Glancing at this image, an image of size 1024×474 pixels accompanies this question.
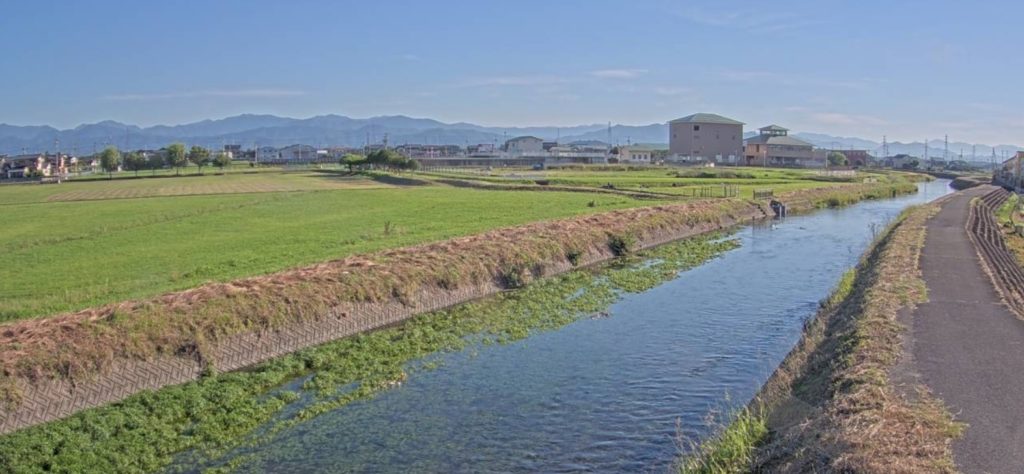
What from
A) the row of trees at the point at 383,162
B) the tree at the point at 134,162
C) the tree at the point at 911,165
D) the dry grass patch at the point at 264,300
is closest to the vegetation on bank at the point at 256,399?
the dry grass patch at the point at 264,300

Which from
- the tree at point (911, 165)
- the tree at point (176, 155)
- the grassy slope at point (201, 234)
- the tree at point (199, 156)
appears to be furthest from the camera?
the tree at point (911, 165)

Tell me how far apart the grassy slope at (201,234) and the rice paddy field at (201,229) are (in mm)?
52

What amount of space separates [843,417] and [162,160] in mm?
146007

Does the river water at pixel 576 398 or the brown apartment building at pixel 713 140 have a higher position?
the brown apartment building at pixel 713 140

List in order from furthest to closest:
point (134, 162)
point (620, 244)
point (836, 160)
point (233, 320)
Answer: point (836, 160)
point (134, 162)
point (620, 244)
point (233, 320)

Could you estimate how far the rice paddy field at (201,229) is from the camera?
65.7 ft

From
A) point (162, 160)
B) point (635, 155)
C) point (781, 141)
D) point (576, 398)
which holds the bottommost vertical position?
point (576, 398)

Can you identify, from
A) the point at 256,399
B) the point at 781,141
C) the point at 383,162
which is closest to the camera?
the point at 256,399

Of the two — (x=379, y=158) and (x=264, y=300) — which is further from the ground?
(x=379, y=158)

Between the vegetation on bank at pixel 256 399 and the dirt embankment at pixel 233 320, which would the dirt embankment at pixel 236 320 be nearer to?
the dirt embankment at pixel 233 320

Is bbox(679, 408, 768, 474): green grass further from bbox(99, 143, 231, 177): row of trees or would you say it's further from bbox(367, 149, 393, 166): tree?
bbox(99, 143, 231, 177): row of trees

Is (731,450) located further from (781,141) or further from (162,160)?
(162,160)

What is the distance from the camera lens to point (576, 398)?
13.6 meters

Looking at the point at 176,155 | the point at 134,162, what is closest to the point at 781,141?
the point at 176,155
